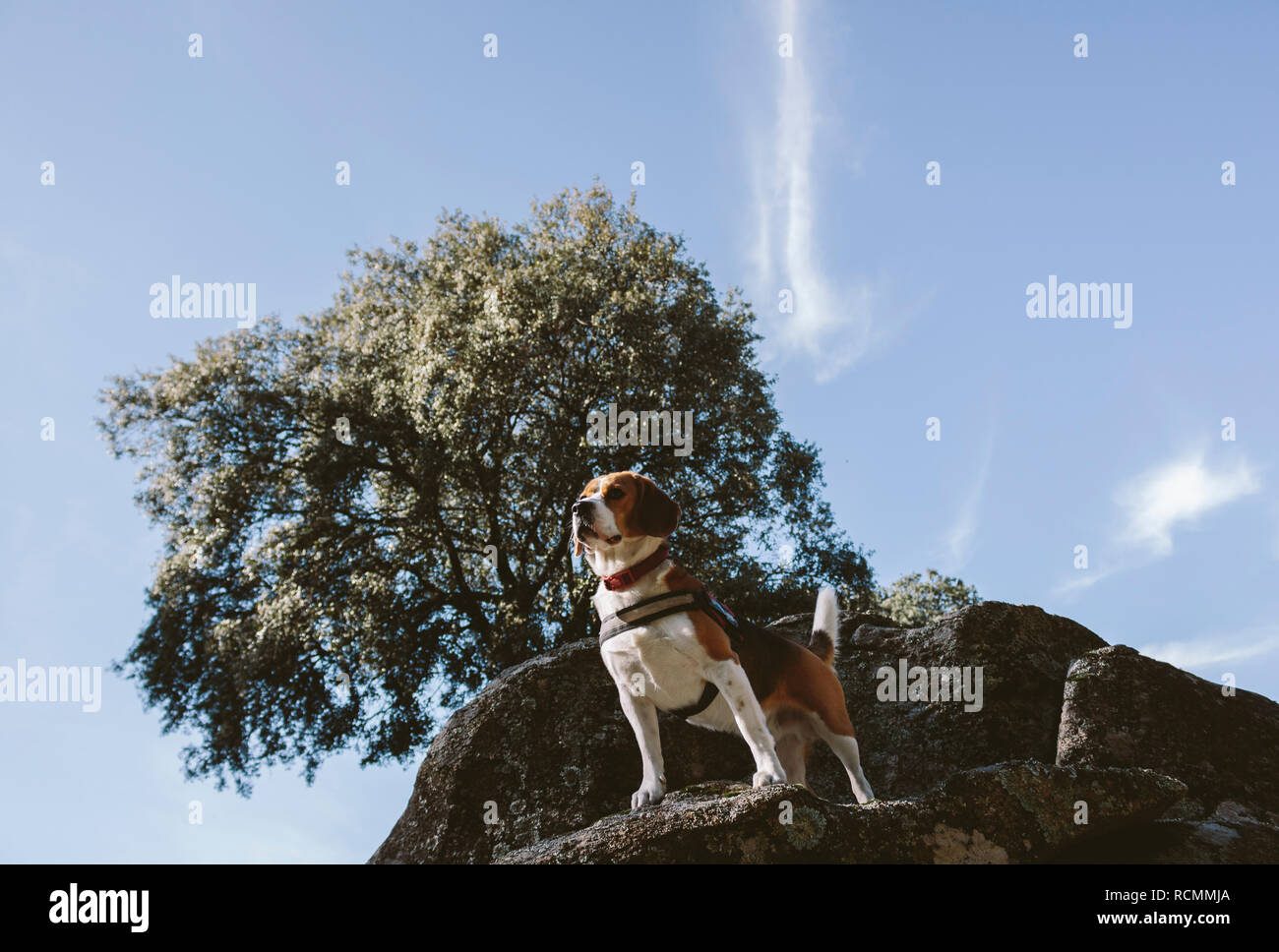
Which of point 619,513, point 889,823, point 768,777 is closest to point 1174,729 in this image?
point 889,823

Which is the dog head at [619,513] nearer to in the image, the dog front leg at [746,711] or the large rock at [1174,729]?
the dog front leg at [746,711]

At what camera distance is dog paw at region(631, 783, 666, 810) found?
19.5 ft

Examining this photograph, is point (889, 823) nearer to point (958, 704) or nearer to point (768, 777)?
point (768, 777)

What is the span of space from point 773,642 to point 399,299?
20649 mm

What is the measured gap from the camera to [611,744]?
8.62 metres

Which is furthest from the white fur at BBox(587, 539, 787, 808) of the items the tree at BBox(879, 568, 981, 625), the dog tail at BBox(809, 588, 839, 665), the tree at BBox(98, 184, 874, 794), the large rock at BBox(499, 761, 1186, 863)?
the tree at BBox(879, 568, 981, 625)

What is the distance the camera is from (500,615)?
2064 centimetres

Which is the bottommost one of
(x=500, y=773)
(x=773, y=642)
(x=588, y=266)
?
(x=500, y=773)

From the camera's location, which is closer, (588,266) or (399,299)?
(588,266)

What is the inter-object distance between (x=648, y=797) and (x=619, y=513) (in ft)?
6.09

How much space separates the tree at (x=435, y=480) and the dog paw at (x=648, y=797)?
1243 cm

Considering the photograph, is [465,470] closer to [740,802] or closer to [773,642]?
[773,642]
